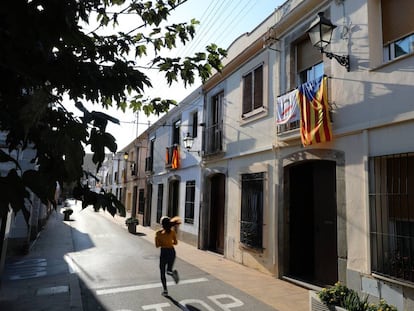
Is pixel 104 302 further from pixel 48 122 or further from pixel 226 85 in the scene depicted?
pixel 226 85

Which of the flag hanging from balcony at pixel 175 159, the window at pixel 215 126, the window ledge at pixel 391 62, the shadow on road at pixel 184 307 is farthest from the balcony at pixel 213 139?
the window ledge at pixel 391 62

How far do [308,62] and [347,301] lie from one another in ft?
17.4

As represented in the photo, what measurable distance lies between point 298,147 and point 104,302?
4.94 m

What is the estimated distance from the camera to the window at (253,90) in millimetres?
9484

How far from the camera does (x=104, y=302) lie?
6.04 metres

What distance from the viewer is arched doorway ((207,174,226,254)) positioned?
464 inches

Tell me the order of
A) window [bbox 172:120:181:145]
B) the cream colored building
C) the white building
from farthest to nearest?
1. window [bbox 172:120:181:145]
2. the white building
3. the cream colored building

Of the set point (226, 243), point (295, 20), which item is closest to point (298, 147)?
point (295, 20)

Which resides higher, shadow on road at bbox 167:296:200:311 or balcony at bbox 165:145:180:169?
balcony at bbox 165:145:180:169

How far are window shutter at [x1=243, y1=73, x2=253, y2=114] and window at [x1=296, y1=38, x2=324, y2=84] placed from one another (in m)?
2.06

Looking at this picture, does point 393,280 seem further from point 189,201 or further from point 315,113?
point 189,201

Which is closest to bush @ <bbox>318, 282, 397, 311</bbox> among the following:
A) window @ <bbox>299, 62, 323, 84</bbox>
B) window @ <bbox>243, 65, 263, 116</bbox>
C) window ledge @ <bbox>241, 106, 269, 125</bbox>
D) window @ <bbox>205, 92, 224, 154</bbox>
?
window @ <bbox>299, 62, 323, 84</bbox>

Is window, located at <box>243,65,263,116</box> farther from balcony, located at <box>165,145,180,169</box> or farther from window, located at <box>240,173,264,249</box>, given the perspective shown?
balcony, located at <box>165,145,180,169</box>

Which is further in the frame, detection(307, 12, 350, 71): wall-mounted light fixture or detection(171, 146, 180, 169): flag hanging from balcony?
detection(171, 146, 180, 169): flag hanging from balcony
